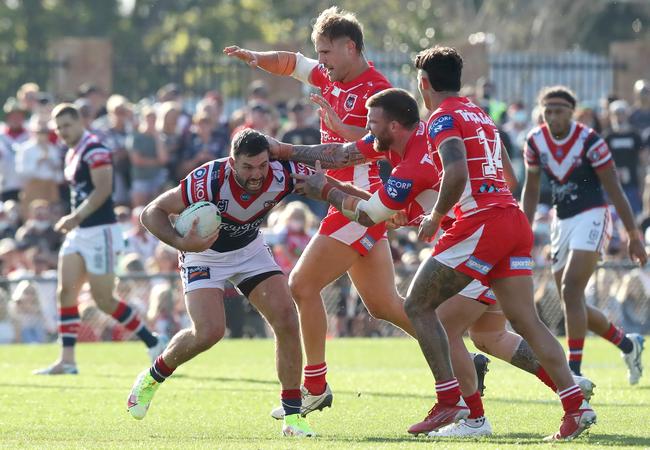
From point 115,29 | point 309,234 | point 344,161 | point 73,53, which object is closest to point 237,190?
point 344,161

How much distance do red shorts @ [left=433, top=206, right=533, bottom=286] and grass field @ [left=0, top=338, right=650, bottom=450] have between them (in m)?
0.99

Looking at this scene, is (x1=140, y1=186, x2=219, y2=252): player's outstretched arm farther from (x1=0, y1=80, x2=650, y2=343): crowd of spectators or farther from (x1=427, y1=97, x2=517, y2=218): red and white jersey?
(x1=0, y1=80, x2=650, y2=343): crowd of spectators

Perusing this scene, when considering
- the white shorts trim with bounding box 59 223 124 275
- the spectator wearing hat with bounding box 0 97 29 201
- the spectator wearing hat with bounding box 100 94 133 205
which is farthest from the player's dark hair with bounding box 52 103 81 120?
the spectator wearing hat with bounding box 0 97 29 201

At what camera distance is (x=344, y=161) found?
30.6 ft

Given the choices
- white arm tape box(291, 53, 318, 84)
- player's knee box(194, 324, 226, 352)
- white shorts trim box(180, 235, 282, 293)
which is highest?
white arm tape box(291, 53, 318, 84)

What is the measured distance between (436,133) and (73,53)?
56.9 feet

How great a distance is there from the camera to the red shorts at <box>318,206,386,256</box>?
9.97m

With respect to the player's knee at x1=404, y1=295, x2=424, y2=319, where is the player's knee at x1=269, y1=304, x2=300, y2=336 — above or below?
below

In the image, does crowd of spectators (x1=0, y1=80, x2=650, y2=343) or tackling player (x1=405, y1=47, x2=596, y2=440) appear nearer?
tackling player (x1=405, y1=47, x2=596, y2=440)

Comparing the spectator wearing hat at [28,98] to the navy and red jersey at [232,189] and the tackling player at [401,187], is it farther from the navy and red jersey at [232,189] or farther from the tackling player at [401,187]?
→ the tackling player at [401,187]

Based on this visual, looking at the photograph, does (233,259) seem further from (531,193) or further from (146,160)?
(146,160)

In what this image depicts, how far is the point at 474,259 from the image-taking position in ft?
27.9

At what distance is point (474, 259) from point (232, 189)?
163cm

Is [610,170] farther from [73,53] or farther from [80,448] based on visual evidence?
[73,53]
